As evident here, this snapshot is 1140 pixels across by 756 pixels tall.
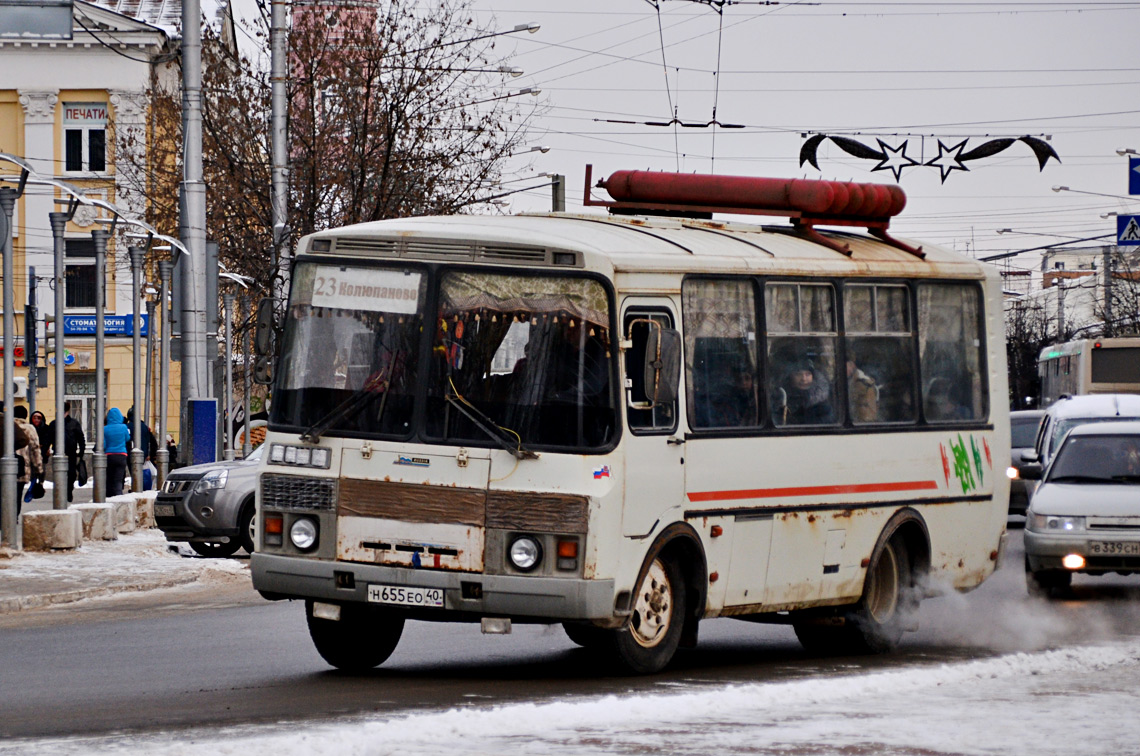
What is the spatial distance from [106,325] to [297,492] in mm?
52438

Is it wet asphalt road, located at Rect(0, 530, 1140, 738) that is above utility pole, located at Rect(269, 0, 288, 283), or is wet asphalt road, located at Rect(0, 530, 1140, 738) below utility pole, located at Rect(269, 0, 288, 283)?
below

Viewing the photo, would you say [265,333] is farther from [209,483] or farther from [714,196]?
[209,483]

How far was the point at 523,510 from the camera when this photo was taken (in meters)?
10.3

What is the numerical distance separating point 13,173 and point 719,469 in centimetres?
5271

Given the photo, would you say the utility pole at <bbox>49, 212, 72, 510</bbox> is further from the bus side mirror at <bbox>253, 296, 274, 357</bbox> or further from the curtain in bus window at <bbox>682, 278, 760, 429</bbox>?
the curtain in bus window at <bbox>682, 278, 760, 429</bbox>

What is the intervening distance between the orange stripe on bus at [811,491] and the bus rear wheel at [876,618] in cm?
38

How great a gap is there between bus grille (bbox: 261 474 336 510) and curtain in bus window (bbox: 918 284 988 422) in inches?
181

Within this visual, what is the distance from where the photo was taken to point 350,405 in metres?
10.7

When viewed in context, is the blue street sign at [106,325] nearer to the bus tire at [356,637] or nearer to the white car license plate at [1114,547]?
the white car license plate at [1114,547]

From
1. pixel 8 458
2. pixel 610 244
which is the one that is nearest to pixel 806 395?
pixel 610 244

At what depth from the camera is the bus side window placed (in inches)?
420

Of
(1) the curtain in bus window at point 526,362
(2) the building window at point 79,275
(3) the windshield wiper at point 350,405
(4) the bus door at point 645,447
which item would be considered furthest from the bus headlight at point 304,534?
(2) the building window at point 79,275

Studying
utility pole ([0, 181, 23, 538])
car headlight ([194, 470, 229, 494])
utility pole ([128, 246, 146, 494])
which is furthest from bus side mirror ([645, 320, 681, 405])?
utility pole ([128, 246, 146, 494])

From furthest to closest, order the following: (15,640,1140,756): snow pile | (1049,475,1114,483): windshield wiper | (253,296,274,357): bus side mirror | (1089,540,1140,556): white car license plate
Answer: (1049,475,1114,483): windshield wiper
(1089,540,1140,556): white car license plate
(253,296,274,357): bus side mirror
(15,640,1140,756): snow pile
